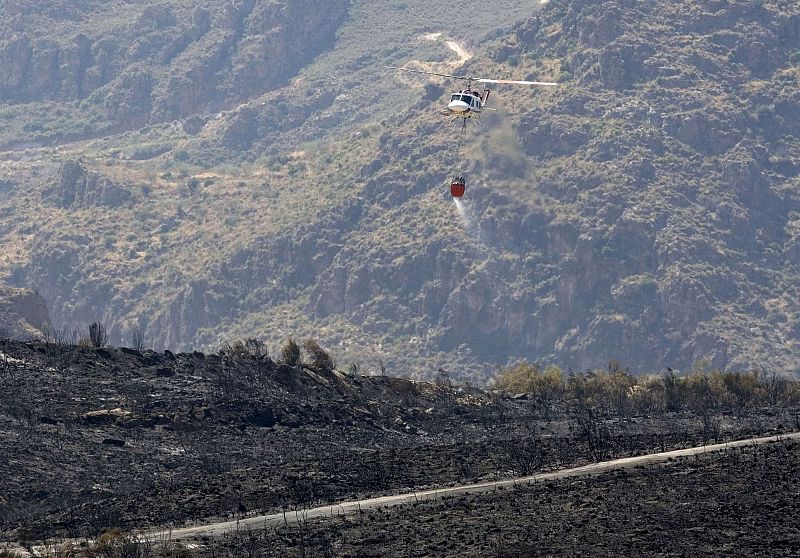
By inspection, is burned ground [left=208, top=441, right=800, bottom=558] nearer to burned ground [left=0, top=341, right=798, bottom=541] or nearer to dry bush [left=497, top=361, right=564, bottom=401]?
burned ground [left=0, top=341, right=798, bottom=541]

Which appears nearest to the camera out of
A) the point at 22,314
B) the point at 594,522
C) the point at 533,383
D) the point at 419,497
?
the point at 594,522

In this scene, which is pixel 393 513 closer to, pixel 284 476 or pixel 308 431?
pixel 284 476

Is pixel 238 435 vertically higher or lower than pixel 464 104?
lower

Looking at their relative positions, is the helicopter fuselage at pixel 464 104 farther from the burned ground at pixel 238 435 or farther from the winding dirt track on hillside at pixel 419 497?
the winding dirt track on hillside at pixel 419 497

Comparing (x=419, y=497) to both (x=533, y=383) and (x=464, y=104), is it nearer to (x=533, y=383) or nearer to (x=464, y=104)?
(x=464, y=104)

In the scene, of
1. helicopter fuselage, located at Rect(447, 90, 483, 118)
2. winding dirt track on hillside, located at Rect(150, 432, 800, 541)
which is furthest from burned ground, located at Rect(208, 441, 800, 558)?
helicopter fuselage, located at Rect(447, 90, 483, 118)

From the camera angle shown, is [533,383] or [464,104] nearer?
[464,104]

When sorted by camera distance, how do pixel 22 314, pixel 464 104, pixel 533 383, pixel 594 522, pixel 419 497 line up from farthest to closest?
pixel 22 314, pixel 533 383, pixel 464 104, pixel 419 497, pixel 594 522

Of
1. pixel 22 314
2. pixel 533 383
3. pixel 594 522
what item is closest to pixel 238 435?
pixel 594 522

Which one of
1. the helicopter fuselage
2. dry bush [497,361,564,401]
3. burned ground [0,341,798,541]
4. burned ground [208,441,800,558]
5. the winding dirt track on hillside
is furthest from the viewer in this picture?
dry bush [497,361,564,401]
